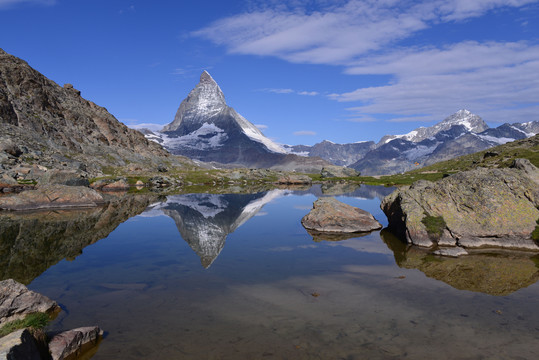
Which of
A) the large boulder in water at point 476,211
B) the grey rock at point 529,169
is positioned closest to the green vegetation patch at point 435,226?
the large boulder in water at point 476,211

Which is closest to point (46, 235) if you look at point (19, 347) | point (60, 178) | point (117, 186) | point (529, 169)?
point (19, 347)

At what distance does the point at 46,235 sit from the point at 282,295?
31.9 meters

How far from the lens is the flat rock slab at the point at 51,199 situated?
61781 mm

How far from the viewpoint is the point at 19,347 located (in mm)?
11609

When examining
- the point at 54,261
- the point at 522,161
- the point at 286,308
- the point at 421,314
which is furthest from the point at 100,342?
the point at 522,161

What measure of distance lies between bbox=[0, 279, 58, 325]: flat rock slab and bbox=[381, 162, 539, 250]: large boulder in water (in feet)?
97.9

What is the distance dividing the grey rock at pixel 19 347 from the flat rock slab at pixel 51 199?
59461 mm

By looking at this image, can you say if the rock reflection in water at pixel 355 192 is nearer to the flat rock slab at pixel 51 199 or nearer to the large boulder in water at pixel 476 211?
the large boulder in water at pixel 476 211

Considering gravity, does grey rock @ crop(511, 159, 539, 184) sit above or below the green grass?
above

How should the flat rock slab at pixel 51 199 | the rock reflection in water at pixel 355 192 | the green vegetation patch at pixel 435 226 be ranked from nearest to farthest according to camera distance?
the green vegetation patch at pixel 435 226, the flat rock slab at pixel 51 199, the rock reflection in water at pixel 355 192

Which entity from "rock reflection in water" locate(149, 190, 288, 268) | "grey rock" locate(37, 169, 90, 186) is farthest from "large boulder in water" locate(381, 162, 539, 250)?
"grey rock" locate(37, 169, 90, 186)

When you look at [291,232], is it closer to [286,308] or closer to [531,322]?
[286,308]

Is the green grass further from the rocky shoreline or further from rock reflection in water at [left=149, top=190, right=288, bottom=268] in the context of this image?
rock reflection in water at [left=149, top=190, right=288, bottom=268]

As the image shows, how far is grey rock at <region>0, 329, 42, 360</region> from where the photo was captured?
1114 cm
